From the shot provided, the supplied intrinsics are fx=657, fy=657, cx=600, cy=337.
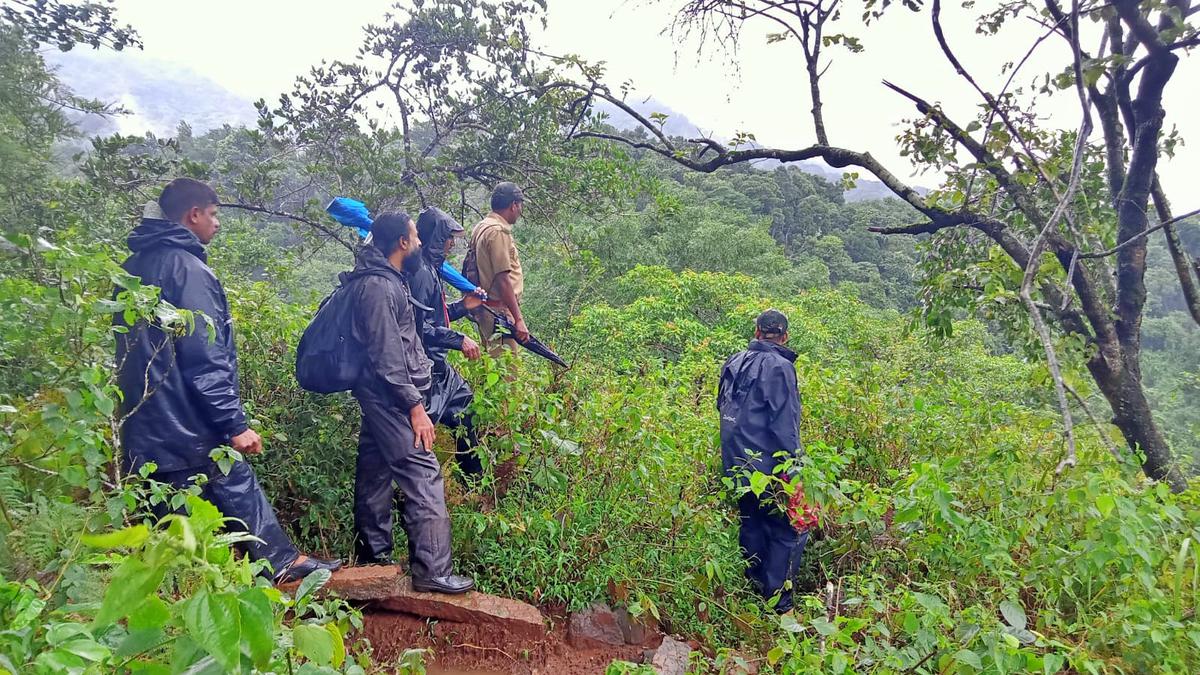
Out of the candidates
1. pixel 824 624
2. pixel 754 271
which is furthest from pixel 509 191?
pixel 754 271

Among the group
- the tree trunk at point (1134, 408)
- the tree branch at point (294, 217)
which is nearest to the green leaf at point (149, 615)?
the tree trunk at point (1134, 408)

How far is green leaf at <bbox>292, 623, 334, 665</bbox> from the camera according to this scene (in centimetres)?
104

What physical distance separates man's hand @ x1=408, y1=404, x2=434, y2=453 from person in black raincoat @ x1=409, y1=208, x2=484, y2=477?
33 cm

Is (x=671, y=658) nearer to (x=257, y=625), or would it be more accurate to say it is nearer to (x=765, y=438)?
(x=765, y=438)

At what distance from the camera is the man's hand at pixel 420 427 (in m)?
2.84

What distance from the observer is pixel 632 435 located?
3373 millimetres

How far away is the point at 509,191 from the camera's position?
425cm

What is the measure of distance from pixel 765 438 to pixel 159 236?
2.91 metres

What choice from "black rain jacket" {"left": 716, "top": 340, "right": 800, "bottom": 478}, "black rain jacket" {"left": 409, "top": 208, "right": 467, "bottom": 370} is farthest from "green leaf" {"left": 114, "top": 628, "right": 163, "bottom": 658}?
"black rain jacket" {"left": 716, "top": 340, "right": 800, "bottom": 478}

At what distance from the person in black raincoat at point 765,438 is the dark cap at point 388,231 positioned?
77.0 inches

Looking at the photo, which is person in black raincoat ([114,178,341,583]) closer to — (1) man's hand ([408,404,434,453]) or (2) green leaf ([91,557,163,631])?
(1) man's hand ([408,404,434,453])

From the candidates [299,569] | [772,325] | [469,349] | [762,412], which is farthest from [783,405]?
[299,569]

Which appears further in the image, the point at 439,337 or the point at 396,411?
the point at 439,337

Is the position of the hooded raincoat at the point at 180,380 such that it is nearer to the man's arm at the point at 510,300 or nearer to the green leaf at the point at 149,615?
the green leaf at the point at 149,615
